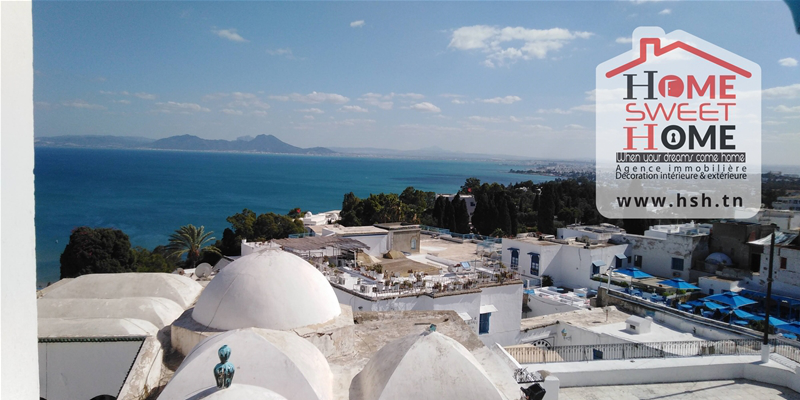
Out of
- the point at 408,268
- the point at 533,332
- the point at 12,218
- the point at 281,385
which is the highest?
the point at 12,218

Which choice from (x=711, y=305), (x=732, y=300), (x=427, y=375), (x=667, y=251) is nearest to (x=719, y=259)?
(x=667, y=251)

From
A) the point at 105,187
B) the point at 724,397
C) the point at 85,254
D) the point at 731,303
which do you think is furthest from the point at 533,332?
the point at 105,187

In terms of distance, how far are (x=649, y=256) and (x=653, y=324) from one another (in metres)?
11.7

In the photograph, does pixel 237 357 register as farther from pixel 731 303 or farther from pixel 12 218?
pixel 731 303

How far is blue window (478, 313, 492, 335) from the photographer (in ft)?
51.6

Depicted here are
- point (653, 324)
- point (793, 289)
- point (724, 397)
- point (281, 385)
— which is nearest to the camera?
point (281, 385)

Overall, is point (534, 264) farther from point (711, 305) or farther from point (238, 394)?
point (238, 394)

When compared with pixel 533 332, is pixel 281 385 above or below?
above

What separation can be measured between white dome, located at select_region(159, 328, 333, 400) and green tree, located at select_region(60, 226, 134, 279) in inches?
855

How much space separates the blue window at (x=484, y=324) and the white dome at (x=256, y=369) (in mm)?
10522

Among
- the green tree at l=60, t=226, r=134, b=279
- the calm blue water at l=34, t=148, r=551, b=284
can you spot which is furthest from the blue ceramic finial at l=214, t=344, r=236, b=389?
the calm blue water at l=34, t=148, r=551, b=284

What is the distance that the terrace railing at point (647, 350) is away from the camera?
1191 centimetres

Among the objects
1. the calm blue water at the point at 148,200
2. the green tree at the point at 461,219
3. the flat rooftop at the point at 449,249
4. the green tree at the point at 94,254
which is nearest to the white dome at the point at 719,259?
the flat rooftop at the point at 449,249

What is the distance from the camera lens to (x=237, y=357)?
5.43 metres
